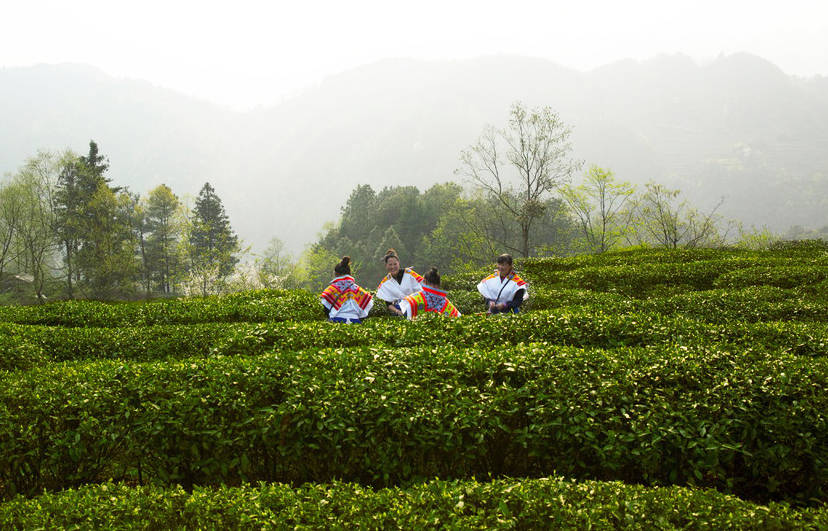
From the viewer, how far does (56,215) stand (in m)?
45.1

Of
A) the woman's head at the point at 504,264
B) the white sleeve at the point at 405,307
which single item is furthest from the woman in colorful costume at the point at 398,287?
the woman's head at the point at 504,264

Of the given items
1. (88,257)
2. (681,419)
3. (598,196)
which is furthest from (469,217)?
(681,419)

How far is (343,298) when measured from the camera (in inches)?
433

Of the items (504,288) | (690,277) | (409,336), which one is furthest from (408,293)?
(690,277)

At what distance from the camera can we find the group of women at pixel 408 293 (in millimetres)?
10828

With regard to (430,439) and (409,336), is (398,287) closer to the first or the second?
(409,336)

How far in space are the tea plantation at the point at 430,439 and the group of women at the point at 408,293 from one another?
A: 397cm

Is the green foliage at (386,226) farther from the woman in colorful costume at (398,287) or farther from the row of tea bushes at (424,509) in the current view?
the row of tea bushes at (424,509)

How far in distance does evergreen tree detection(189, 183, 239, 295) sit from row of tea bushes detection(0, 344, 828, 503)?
5080cm

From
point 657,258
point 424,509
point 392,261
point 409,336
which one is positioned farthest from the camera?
point 657,258

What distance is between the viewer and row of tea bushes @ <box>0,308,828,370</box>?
762 cm

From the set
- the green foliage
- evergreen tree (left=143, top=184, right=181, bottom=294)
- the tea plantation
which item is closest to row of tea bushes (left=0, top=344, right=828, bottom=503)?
the tea plantation

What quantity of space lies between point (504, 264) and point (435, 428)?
6.62 metres

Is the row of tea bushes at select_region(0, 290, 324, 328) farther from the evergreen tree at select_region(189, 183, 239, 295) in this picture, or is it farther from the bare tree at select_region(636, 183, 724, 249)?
the evergreen tree at select_region(189, 183, 239, 295)
